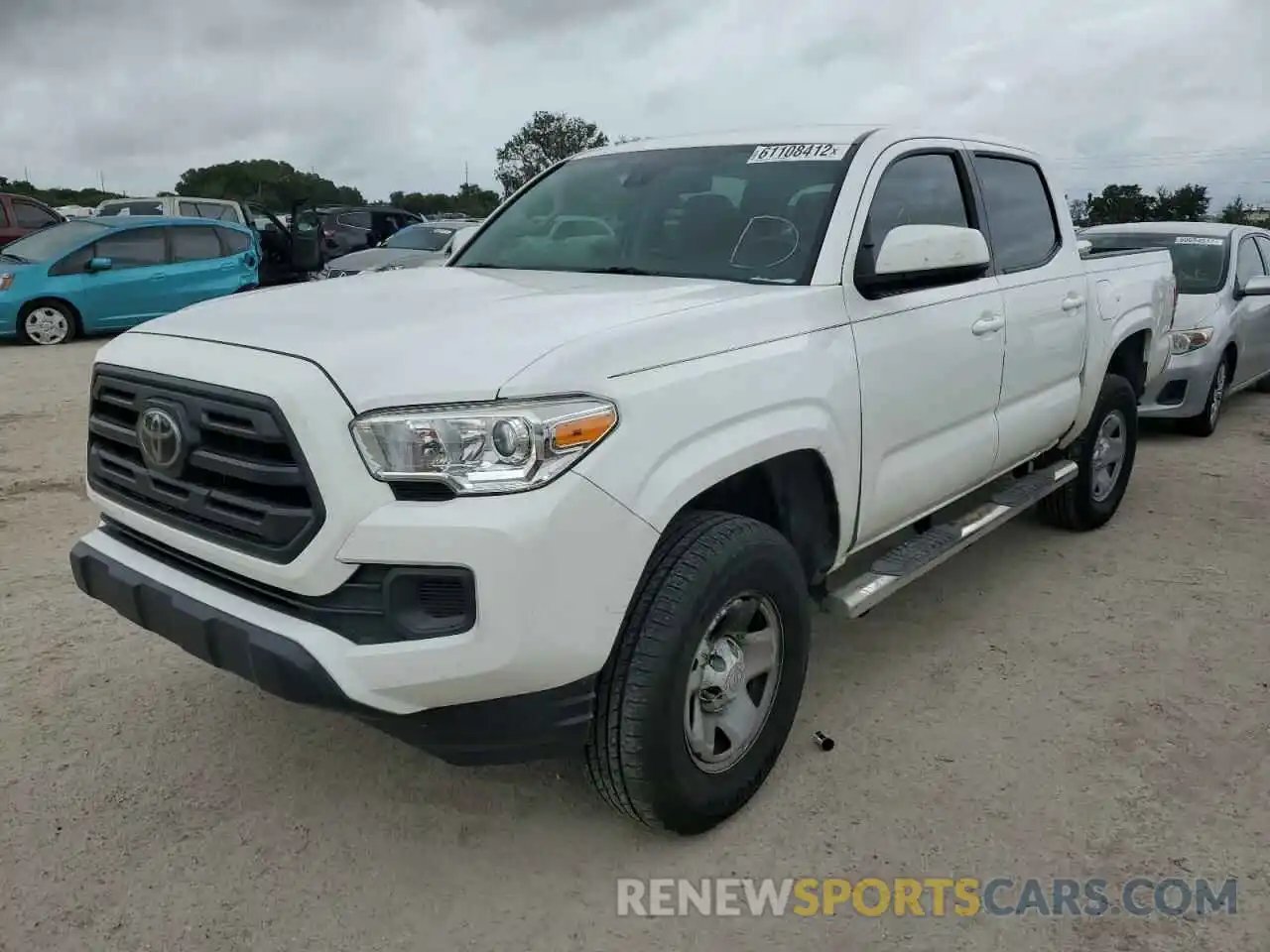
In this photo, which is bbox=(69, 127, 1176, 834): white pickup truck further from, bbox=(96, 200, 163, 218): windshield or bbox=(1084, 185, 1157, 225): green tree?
bbox=(1084, 185, 1157, 225): green tree

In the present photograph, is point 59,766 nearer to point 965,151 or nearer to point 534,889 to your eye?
point 534,889

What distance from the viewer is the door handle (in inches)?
144

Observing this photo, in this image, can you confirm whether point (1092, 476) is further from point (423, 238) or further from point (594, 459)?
point (423, 238)

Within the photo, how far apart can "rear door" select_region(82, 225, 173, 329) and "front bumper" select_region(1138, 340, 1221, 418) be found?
35.4 feet

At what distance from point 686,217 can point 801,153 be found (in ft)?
1.46

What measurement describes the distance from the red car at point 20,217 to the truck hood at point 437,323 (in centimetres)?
1370

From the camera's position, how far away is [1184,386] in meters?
7.56

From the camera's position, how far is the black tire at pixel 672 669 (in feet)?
7.89

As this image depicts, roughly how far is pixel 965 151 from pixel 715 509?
2.15m

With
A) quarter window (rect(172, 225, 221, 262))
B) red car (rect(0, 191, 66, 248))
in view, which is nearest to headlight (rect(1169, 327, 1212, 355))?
quarter window (rect(172, 225, 221, 262))

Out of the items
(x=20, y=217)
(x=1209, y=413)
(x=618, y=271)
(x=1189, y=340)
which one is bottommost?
(x=1209, y=413)

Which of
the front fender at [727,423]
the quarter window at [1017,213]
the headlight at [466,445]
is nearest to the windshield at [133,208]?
the quarter window at [1017,213]

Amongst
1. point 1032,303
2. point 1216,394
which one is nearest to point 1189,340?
point 1216,394

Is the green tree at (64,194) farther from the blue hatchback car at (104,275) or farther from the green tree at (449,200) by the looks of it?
the blue hatchback car at (104,275)
